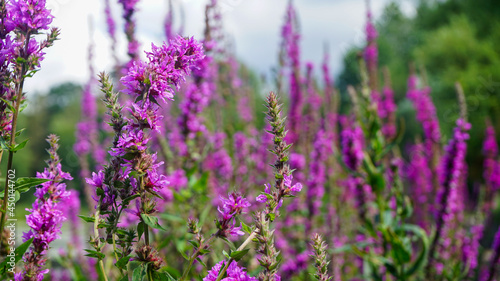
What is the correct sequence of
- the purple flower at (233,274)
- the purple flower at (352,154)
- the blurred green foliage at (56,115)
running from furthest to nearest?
the blurred green foliage at (56,115) < the purple flower at (352,154) < the purple flower at (233,274)

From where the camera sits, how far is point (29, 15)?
1223 millimetres

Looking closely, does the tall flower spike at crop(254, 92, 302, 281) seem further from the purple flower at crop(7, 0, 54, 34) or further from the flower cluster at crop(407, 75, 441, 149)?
the flower cluster at crop(407, 75, 441, 149)

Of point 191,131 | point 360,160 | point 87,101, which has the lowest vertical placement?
point 360,160

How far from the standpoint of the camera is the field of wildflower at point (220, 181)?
112 centimetres

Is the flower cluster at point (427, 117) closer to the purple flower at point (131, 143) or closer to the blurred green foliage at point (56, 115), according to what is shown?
the purple flower at point (131, 143)

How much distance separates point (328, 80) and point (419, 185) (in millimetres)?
1846

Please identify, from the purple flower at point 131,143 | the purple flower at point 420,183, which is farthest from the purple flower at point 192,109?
the purple flower at point 420,183

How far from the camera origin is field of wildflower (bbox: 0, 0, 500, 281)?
1118 mm

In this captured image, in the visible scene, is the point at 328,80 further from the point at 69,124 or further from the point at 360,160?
the point at 69,124

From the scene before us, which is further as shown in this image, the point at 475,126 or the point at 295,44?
the point at 475,126

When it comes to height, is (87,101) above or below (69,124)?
below

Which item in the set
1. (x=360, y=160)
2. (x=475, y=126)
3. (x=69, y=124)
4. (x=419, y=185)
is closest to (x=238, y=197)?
(x=360, y=160)

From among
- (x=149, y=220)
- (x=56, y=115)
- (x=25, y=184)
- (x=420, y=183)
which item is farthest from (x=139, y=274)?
(x=56, y=115)

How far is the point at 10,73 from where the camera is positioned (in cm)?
127
